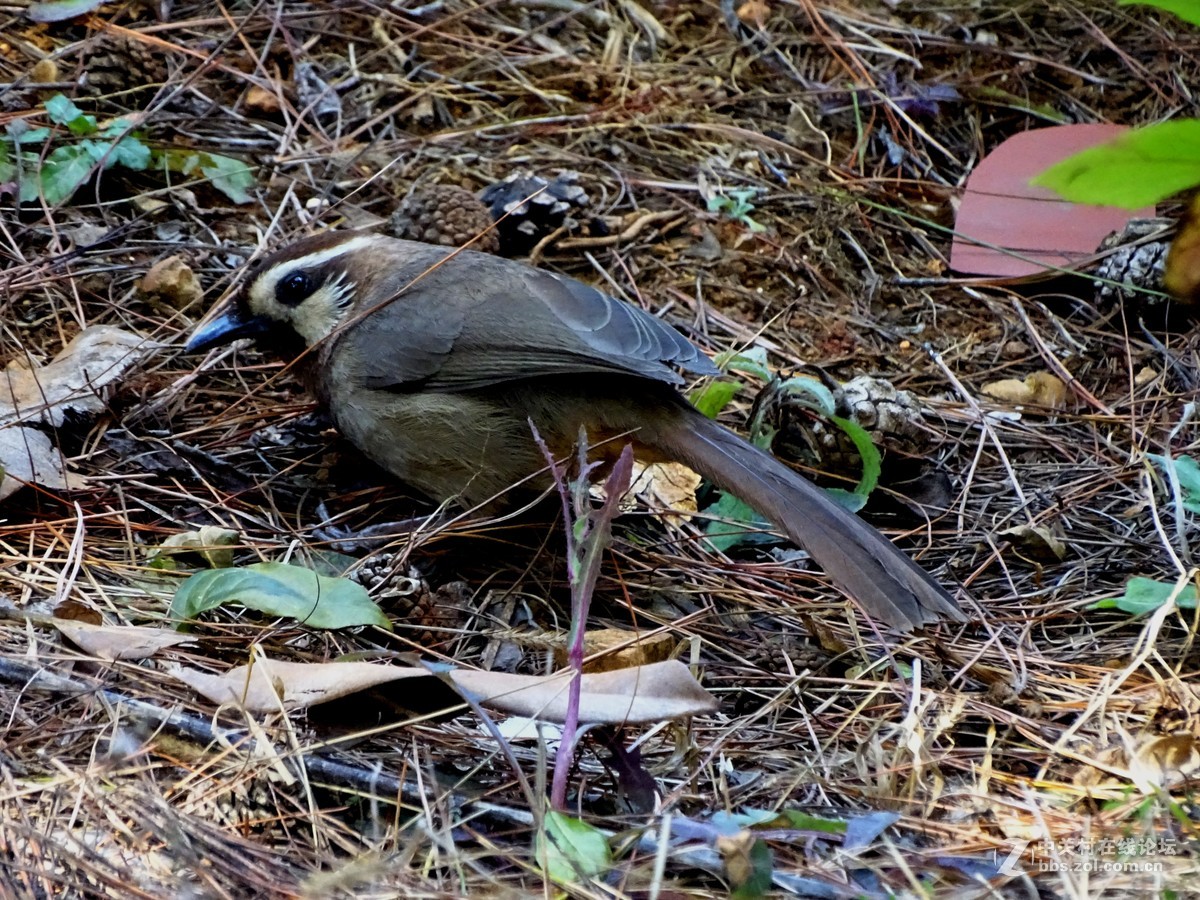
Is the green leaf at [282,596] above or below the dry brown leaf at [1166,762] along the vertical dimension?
below

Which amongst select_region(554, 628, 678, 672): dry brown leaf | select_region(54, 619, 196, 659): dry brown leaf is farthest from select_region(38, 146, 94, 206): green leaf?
select_region(554, 628, 678, 672): dry brown leaf

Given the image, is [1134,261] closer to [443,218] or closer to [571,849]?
[443,218]

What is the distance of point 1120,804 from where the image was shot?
8.37 ft

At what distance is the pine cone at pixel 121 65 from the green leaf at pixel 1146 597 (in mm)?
4439

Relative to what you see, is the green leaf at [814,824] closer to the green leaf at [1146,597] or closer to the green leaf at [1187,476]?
the green leaf at [1146,597]

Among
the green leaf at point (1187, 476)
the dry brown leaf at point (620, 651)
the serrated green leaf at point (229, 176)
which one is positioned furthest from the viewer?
the serrated green leaf at point (229, 176)

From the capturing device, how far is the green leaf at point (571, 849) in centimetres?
225

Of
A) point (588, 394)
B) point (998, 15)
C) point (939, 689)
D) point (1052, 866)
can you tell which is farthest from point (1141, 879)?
point (998, 15)

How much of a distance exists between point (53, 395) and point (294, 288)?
2.87 ft

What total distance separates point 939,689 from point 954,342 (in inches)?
87.2

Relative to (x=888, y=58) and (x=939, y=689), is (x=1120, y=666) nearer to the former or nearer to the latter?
(x=939, y=689)

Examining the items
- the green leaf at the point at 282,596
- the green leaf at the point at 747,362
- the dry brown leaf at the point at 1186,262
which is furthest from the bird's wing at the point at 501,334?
the dry brown leaf at the point at 1186,262

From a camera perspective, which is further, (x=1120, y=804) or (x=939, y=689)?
(x=939, y=689)

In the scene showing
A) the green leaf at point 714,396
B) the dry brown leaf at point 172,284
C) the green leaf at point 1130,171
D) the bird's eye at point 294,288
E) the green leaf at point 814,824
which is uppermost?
the green leaf at point 1130,171
